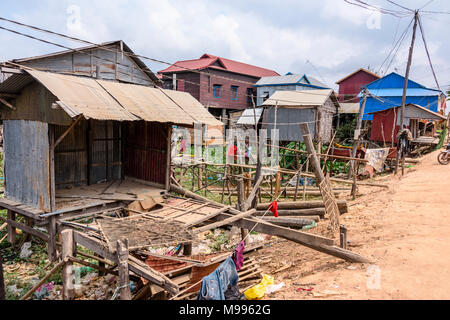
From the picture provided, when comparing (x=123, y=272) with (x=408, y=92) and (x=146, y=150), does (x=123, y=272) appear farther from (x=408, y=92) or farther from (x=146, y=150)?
(x=408, y=92)

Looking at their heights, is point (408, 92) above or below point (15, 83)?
above

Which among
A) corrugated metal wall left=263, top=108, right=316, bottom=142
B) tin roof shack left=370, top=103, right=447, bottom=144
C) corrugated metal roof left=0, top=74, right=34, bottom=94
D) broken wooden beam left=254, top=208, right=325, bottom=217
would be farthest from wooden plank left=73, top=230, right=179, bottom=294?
tin roof shack left=370, top=103, right=447, bottom=144

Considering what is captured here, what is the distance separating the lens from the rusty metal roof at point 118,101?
301 inches

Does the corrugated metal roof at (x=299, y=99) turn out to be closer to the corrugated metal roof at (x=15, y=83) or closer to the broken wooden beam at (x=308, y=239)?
the broken wooden beam at (x=308, y=239)

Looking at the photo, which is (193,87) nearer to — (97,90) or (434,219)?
(97,90)

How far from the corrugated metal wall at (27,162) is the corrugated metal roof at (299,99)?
1482 centimetres

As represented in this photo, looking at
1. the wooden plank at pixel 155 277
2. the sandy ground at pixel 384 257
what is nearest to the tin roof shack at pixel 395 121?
the sandy ground at pixel 384 257

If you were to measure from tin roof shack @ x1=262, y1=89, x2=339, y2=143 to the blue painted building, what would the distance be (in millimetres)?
7961

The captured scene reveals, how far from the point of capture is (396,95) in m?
29.9

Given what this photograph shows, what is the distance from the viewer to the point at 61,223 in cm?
801

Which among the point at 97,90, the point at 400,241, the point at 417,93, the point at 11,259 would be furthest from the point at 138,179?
the point at 417,93

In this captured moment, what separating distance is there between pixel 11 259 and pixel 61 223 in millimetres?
3084

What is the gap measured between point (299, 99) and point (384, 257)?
16.1m

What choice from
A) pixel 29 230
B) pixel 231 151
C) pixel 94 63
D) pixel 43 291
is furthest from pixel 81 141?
pixel 94 63
